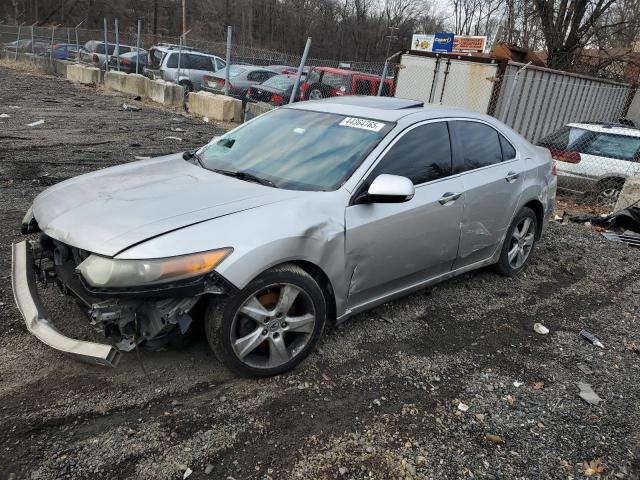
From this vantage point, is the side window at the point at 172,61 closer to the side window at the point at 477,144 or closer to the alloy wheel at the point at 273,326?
the side window at the point at 477,144

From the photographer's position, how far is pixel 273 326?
3023mm

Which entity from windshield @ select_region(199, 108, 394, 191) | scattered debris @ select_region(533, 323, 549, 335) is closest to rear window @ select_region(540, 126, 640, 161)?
scattered debris @ select_region(533, 323, 549, 335)

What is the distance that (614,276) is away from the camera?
566cm

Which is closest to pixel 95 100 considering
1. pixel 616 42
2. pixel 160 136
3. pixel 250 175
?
pixel 160 136

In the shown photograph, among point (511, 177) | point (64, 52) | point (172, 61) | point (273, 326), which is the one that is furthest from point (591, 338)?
point (64, 52)

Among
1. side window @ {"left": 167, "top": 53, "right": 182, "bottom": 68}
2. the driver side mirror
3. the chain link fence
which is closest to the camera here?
the driver side mirror

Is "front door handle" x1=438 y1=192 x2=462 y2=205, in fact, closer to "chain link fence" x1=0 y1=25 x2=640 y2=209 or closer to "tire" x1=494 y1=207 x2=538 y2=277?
"tire" x1=494 y1=207 x2=538 y2=277

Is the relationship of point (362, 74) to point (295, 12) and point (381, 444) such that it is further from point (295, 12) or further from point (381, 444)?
point (295, 12)

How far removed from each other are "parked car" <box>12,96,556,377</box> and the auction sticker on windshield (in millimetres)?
15

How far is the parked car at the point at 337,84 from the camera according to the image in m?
14.0

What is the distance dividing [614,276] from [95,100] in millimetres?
14788

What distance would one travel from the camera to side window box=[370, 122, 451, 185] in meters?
3.60

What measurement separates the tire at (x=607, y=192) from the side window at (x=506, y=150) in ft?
16.1

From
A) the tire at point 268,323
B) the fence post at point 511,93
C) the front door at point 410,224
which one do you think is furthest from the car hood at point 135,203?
the fence post at point 511,93
